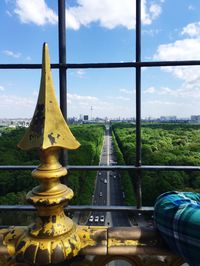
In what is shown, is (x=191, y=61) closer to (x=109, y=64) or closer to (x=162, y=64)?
(x=162, y=64)

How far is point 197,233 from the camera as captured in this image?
90 cm

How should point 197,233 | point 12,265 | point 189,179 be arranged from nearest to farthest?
point 197,233 < point 12,265 < point 189,179

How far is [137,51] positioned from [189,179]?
13.3 metres

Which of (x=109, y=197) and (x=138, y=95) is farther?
(x=109, y=197)

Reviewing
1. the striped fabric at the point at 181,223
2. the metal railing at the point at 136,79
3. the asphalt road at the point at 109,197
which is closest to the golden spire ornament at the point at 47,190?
the striped fabric at the point at 181,223

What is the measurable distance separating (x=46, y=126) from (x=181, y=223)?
559 mm

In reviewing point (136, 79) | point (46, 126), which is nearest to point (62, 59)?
point (136, 79)

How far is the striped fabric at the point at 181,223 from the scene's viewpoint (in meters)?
0.91

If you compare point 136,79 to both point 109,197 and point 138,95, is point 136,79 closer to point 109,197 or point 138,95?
point 138,95

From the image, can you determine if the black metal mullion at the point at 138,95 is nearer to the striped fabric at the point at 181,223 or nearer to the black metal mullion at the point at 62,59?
the black metal mullion at the point at 62,59

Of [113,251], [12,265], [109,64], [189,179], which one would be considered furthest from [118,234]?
[189,179]

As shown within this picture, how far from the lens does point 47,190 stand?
98 centimetres

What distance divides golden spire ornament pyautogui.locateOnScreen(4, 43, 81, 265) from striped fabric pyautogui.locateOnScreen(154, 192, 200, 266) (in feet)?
1.09

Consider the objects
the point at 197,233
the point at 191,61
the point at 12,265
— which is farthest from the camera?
the point at 191,61
